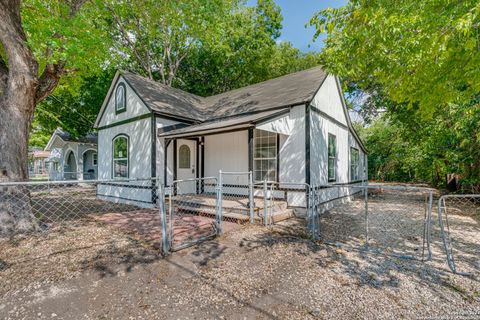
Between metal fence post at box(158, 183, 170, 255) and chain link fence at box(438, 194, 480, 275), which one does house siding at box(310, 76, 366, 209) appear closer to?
chain link fence at box(438, 194, 480, 275)

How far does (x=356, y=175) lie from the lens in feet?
45.6

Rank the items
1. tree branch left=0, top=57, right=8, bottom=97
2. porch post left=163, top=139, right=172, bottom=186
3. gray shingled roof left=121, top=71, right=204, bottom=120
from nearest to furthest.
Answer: tree branch left=0, top=57, right=8, bottom=97, porch post left=163, top=139, right=172, bottom=186, gray shingled roof left=121, top=71, right=204, bottom=120

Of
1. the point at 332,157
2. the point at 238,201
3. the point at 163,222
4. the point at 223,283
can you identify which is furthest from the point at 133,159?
the point at 332,157

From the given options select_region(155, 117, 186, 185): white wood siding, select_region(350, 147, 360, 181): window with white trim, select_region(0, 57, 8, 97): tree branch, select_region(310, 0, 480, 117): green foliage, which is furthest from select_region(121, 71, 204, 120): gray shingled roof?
select_region(350, 147, 360, 181): window with white trim

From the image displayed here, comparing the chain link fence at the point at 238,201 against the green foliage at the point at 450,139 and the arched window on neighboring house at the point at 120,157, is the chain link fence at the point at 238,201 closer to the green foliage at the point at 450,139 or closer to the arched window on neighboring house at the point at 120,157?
the arched window on neighboring house at the point at 120,157

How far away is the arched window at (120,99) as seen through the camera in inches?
404

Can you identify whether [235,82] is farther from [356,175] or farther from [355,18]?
[355,18]

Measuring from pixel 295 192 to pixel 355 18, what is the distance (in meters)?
4.86

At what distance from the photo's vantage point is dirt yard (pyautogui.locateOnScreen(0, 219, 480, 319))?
2.79 m

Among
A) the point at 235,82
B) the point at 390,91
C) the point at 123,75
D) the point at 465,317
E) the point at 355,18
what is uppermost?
the point at 235,82

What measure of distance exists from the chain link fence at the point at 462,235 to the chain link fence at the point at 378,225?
0.30m

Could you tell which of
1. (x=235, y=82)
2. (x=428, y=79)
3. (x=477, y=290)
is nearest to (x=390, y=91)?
(x=428, y=79)

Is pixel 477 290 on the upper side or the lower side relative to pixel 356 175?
lower

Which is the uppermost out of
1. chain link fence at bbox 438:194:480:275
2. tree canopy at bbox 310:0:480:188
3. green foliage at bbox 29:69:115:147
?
green foliage at bbox 29:69:115:147
